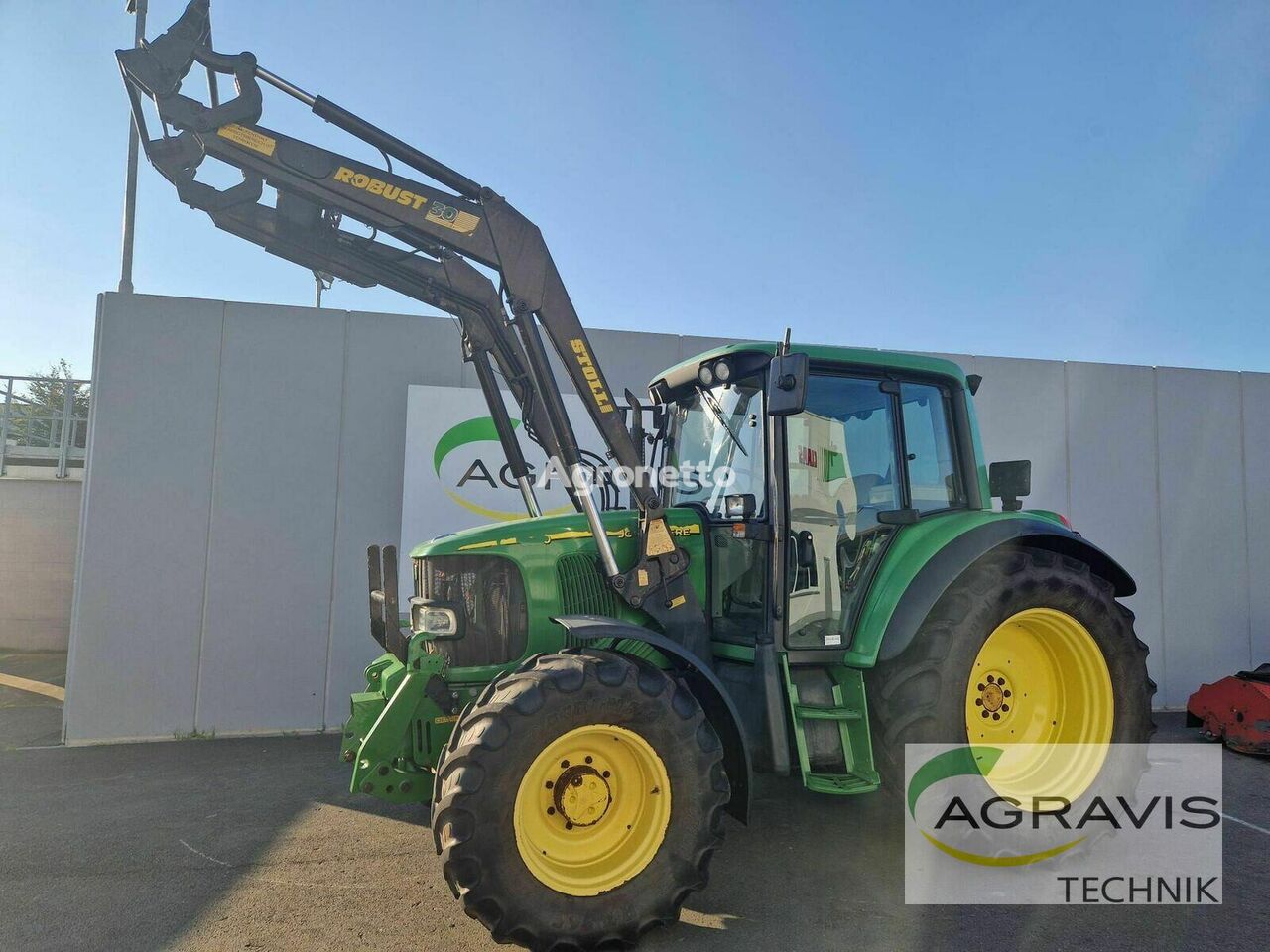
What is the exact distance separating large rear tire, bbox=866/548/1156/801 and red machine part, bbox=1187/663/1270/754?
9.02 feet

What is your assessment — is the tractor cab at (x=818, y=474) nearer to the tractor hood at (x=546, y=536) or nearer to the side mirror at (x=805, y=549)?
the side mirror at (x=805, y=549)

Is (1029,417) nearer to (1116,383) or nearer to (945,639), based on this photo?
(1116,383)

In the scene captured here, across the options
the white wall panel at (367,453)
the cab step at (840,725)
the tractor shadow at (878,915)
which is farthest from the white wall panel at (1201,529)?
the white wall panel at (367,453)

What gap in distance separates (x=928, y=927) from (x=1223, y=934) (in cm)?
118

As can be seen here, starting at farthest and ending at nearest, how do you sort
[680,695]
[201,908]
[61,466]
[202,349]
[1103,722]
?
1. [61,466]
2. [202,349]
3. [1103,722]
4. [201,908]
5. [680,695]

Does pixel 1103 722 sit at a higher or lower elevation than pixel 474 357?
Answer: lower

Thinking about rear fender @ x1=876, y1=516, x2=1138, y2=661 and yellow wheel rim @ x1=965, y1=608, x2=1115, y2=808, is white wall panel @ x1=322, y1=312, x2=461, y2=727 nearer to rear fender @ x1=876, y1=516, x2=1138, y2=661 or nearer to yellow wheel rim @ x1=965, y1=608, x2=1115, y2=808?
rear fender @ x1=876, y1=516, x2=1138, y2=661

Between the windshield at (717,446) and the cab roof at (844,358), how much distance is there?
0.16 metres

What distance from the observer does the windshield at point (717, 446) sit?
148 inches

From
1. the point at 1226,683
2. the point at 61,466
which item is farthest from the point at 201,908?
the point at 61,466

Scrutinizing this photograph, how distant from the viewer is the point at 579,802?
289 centimetres

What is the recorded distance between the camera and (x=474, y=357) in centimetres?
402

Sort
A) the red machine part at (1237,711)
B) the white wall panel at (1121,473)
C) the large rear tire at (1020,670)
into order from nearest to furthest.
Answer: the large rear tire at (1020,670) → the red machine part at (1237,711) → the white wall panel at (1121,473)

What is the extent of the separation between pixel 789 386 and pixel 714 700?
4.62 feet
